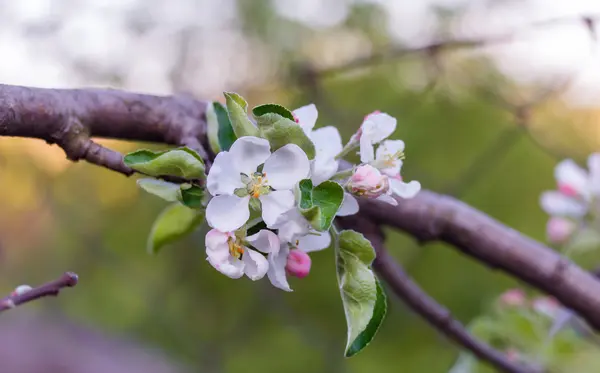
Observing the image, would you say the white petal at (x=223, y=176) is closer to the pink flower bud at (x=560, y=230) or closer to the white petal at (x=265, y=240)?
the white petal at (x=265, y=240)

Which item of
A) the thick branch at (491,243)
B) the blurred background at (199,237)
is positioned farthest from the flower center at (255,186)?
the blurred background at (199,237)

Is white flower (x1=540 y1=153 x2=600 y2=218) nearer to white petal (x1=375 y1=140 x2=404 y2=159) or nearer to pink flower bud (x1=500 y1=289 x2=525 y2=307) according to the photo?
pink flower bud (x1=500 y1=289 x2=525 y2=307)

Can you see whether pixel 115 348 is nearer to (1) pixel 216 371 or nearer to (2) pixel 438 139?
(1) pixel 216 371

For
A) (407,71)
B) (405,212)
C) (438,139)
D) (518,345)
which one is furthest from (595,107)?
(405,212)

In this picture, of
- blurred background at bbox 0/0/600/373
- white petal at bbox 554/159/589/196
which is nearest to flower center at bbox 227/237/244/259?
white petal at bbox 554/159/589/196

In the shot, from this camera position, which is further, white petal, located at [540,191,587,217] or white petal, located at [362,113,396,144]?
white petal, located at [540,191,587,217]

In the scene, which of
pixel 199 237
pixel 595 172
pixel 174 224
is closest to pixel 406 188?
pixel 174 224
